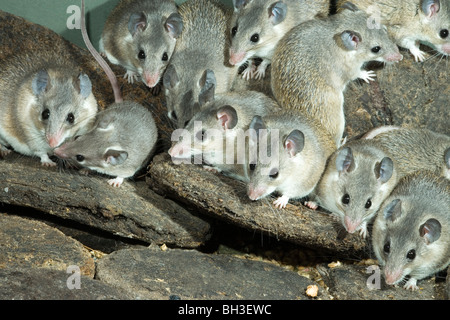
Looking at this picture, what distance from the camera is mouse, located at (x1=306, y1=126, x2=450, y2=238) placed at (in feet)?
16.8

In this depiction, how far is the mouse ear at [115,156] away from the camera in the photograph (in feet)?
17.7

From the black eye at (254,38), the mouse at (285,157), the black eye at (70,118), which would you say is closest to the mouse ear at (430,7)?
the black eye at (254,38)

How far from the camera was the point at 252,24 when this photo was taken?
19.1 ft

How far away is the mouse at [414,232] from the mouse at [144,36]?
2443 millimetres

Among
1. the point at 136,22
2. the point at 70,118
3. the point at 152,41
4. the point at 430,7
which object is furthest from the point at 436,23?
the point at 70,118

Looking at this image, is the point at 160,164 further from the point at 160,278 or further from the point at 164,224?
the point at 160,278

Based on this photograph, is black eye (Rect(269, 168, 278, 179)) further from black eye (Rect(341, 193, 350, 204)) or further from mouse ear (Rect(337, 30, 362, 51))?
mouse ear (Rect(337, 30, 362, 51))

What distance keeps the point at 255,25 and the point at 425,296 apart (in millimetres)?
2773

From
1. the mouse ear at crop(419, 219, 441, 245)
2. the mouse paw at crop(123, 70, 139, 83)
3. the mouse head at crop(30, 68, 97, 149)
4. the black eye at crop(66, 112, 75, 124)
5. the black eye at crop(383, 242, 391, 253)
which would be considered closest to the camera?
the mouse ear at crop(419, 219, 441, 245)

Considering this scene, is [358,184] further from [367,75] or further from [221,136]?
[367,75]

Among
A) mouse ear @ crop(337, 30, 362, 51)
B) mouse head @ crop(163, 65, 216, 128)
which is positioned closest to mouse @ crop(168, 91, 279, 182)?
mouse head @ crop(163, 65, 216, 128)

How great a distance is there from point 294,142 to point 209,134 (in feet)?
2.53

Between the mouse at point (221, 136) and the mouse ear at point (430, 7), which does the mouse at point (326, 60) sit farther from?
the mouse ear at point (430, 7)

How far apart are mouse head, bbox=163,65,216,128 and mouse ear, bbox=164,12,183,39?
0.36m
